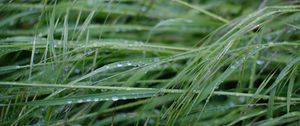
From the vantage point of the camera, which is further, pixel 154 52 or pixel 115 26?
pixel 115 26

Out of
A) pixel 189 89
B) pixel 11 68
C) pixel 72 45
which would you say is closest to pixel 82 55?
pixel 72 45

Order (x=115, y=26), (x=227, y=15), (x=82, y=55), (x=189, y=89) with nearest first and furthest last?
1. (x=189, y=89)
2. (x=82, y=55)
3. (x=115, y=26)
4. (x=227, y=15)

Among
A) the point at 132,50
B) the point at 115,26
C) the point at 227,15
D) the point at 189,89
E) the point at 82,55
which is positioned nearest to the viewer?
the point at 189,89

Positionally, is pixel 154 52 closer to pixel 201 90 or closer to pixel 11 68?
pixel 201 90

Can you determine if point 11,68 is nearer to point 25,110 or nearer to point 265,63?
point 25,110

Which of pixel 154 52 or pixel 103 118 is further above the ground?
pixel 154 52

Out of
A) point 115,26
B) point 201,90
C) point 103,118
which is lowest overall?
point 103,118
